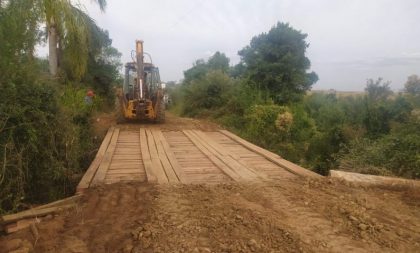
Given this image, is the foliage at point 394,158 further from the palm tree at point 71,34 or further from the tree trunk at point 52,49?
the tree trunk at point 52,49

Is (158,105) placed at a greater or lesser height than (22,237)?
greater

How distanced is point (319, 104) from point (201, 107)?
11.6 meters

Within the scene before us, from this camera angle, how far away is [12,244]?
3.36 metres

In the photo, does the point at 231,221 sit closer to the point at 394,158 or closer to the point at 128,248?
the point at 128,248


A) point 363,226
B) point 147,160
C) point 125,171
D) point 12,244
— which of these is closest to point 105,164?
point 125,171

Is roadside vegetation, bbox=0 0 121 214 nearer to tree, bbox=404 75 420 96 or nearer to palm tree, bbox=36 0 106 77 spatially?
palm tree, bbox=36 0 106 77

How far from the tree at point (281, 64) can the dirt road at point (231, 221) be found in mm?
15768

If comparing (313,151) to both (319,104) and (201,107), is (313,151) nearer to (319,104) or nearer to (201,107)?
(201,107)

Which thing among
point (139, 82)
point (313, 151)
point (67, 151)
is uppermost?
point (139, 82)

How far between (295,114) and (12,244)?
1514 centimetres

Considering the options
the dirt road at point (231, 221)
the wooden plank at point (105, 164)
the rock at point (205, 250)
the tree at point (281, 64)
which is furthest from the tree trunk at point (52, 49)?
the rock at point (205, 250)

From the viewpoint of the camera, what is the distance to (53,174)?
16.5 ft

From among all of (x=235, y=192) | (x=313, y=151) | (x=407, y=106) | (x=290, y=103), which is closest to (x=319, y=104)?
(x=290, y=103)

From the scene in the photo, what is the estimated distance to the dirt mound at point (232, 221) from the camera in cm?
329
